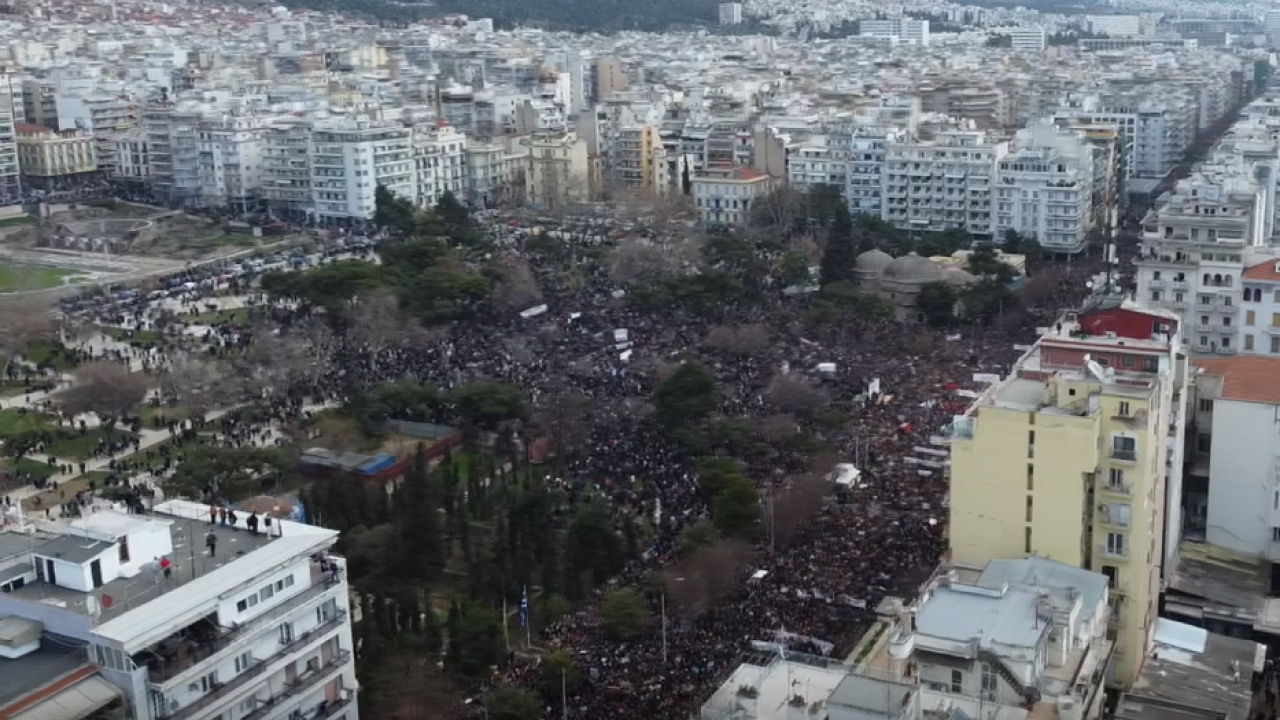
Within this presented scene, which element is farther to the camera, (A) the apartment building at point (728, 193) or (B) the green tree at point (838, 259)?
(A) the apartment building at point (728, 193)

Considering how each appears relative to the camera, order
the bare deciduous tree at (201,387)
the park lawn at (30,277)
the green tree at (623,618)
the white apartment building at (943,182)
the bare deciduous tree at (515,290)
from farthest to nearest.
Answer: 1. the white apartment building at (943,182)
2. the park lawn at (30,277)
3. the bare deciduous tree at (515,290)
4. the bare deciduous tree at (201,387)
5. the green tree at (623,618)

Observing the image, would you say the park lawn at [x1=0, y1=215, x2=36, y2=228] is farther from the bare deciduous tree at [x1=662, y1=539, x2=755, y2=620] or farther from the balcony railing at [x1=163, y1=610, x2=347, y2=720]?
the balcony railing at [x1=163, y1=610, x2=347, y2=720]

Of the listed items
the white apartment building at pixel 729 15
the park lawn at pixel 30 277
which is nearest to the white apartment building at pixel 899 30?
the white apartment building at pixel 729 15

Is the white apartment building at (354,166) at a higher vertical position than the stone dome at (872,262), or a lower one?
higher

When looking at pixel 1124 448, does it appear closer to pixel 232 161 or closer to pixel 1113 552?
pixel 1113 552

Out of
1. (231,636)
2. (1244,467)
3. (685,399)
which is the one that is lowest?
(685,399)

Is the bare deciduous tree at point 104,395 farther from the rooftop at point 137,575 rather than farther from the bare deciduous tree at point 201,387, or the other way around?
the rooftop at point 137,575

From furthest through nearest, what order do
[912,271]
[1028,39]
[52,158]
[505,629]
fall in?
[1028,39]
[52,158]
[912,271]
[505,629]

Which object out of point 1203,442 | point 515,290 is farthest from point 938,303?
point 1203,442
